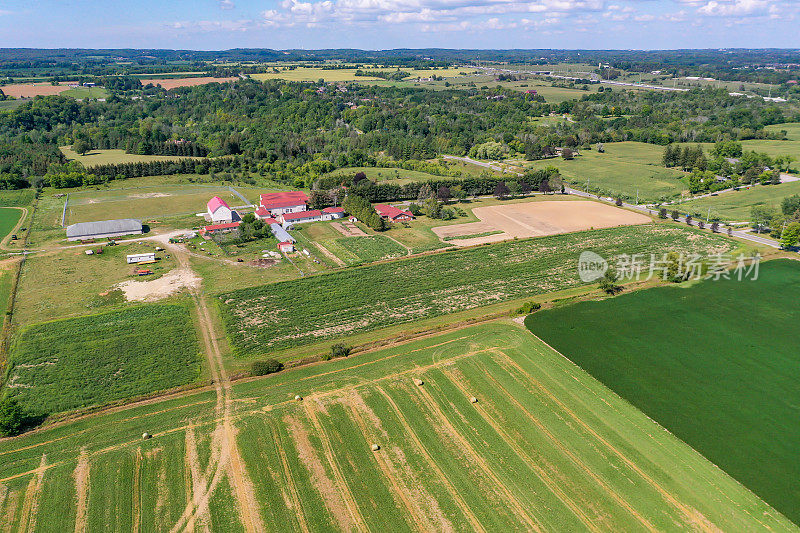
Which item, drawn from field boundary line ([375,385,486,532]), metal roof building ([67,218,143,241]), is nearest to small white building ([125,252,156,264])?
metal roof building ([67,218,143,241])

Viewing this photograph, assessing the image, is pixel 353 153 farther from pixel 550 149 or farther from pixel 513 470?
pixel 513 470

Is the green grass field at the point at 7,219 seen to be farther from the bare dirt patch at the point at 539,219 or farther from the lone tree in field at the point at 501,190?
the lone tree in field at the point at 501,190

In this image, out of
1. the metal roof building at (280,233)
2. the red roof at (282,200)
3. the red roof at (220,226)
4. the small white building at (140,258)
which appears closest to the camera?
the small white building at (140,258)

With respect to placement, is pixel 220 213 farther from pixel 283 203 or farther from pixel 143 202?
pixel 143 202

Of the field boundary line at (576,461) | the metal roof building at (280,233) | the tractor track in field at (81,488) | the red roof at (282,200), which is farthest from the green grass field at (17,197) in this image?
the field boundary line at (576,461)

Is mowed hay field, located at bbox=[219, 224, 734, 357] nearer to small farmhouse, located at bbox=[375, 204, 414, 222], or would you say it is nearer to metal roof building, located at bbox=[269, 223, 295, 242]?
metal roof building, located at bbox=[269, 223, 295, 242]

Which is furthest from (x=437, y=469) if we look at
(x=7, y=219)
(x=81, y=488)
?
(x=7, y=219)
